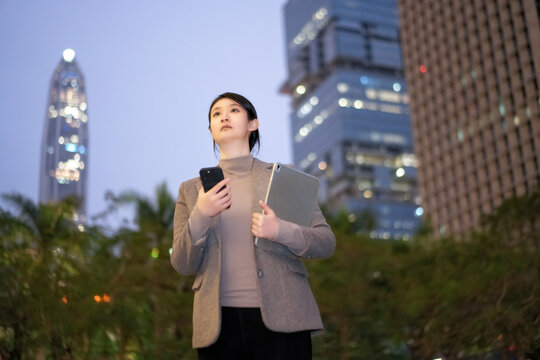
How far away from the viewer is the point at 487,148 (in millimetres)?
53250

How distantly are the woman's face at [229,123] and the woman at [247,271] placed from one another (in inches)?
8.3

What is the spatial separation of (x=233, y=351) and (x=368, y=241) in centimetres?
1873

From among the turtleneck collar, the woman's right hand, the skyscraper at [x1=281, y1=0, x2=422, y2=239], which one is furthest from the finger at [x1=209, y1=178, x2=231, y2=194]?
the skyscraper at [x1=281, y1=0, x2=422, y2=239]

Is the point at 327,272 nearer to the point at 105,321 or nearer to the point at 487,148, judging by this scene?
the point at 105,321

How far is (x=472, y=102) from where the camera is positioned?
55.4 metres

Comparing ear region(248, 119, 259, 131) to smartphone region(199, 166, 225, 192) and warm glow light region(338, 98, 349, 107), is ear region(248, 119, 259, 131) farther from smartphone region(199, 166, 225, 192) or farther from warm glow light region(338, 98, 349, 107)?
warm glow light region(338, 98, 349, 107)

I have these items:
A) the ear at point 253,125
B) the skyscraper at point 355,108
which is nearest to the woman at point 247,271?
the ear at point 253,125

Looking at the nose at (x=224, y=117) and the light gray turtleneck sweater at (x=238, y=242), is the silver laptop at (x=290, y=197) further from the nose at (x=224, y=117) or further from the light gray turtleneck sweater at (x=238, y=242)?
the nose at (x=224, y=117)

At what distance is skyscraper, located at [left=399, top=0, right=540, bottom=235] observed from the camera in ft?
160

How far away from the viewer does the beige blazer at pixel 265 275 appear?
241cm

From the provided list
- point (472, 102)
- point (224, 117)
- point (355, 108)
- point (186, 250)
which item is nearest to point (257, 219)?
point (186, 250)

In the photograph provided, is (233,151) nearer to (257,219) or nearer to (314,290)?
(257,219)

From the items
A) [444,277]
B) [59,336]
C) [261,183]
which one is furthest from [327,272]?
[261,183]

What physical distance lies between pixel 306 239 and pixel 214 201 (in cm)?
41
